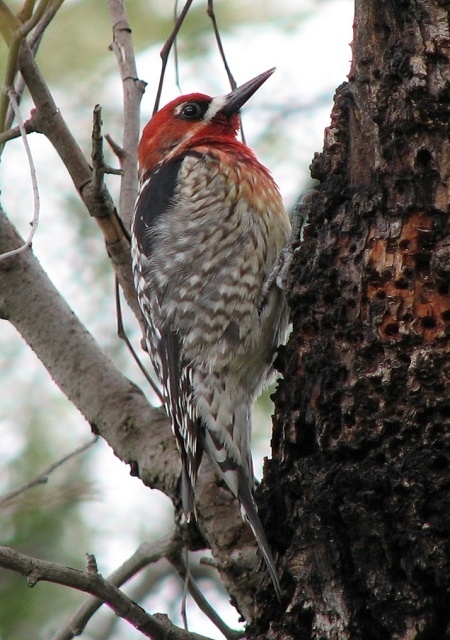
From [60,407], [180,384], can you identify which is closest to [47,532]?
[60,407]

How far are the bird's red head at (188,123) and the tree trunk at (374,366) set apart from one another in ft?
6.41

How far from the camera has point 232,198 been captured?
4148 mm

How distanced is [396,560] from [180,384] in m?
1.77

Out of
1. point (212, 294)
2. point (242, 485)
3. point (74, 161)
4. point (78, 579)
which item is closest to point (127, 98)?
point (74, 161)

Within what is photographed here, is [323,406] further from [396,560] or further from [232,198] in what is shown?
[232,198]

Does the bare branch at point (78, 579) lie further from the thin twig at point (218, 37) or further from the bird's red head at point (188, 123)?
the bird's red head at point (188, 123)

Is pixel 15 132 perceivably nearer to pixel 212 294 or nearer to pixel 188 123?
pixel 212 294

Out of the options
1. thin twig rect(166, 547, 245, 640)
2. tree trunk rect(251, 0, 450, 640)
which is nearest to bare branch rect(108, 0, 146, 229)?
tree trunk rect(251, 0, 450, 640)

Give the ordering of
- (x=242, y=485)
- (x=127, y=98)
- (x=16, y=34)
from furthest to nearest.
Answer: (x=127, y=98), (x=242, y=485), (x=16, y=34)

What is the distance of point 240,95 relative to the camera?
483 centimetres

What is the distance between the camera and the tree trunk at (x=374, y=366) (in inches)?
93.9

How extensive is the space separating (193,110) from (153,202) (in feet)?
2.87

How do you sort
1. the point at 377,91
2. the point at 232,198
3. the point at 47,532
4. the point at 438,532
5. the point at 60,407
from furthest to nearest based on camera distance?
the point at 60,407, the point at 47,532, the point at 232,198, the point at 377,91, the point at 438,532

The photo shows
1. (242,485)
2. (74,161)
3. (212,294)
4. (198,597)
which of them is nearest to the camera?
(242,485)
